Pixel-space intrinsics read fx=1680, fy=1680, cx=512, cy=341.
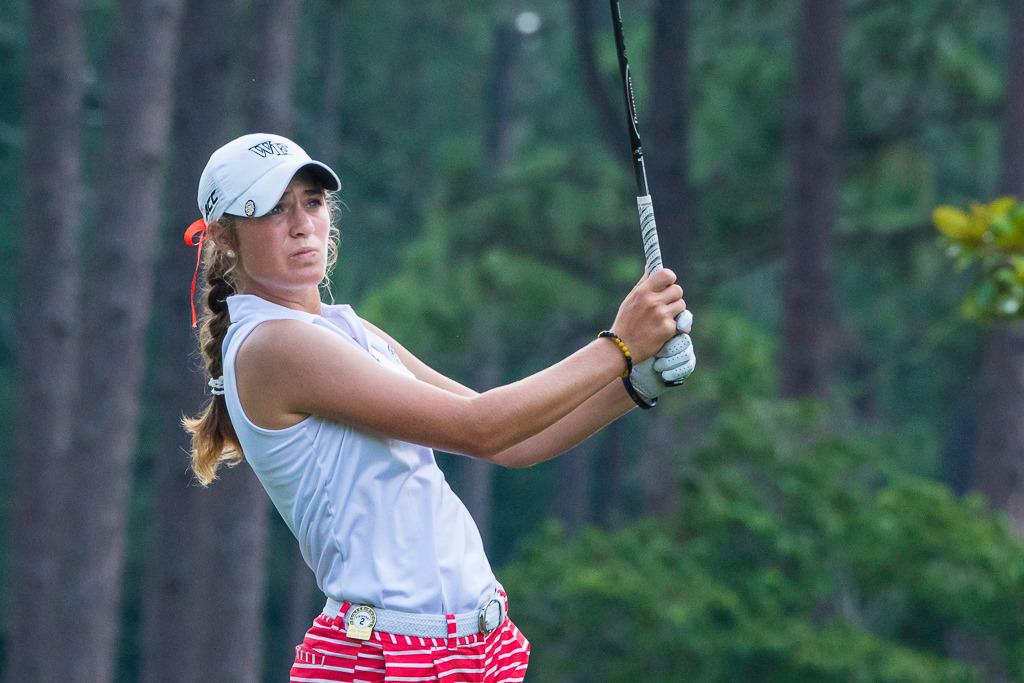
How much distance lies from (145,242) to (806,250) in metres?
6.54

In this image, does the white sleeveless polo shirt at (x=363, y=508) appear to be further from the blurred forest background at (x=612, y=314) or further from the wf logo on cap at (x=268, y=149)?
the blurred forest background at (x=612, y=314)

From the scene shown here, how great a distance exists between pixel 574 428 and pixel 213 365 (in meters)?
0.73

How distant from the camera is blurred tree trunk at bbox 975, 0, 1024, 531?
13953 mm

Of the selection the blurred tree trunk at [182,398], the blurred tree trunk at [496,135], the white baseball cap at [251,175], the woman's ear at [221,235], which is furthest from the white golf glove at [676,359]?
the blurred tree trunk at [496,135]

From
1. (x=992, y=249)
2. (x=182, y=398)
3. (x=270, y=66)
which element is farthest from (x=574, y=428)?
(x=182, y=398)

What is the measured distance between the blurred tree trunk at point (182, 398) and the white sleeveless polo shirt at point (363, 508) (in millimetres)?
9254

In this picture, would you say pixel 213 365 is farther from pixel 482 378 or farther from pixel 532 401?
pixel 482 378

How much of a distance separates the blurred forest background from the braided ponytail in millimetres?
7566

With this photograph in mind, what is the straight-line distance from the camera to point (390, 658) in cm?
290

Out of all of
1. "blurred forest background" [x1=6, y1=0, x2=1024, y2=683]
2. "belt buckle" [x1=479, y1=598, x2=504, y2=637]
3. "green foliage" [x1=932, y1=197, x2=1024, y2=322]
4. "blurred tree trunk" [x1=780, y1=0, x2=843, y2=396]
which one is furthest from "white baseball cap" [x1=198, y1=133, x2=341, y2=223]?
"blurred tree trunk" [x1=780, y1=0, x2=843, y2=396]

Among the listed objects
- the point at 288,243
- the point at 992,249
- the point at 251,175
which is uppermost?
the point at 992,249

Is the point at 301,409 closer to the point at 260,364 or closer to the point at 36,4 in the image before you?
the point at 260,364

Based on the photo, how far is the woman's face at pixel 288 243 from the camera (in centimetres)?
303

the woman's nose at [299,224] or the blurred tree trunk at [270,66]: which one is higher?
the blurred tree trunk at [270,66]
